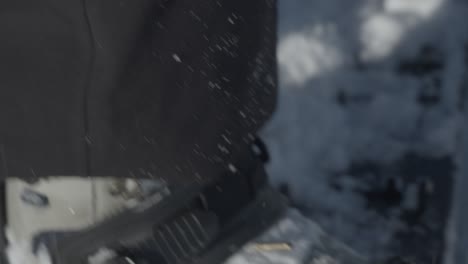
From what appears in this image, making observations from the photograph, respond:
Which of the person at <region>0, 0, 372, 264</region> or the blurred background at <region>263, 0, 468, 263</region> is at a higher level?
the blurred background at <region>263, 0, 468, 263</region>

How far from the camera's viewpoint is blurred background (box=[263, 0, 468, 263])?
2061 mm

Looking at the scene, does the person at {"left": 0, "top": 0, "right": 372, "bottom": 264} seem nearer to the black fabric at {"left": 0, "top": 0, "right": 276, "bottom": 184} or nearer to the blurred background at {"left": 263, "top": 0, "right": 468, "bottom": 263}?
the black fabric at {"left": 0, "top": 0, "right": 276, "bottom": 184}

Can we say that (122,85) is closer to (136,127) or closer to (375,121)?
(136,127)

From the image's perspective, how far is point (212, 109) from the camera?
122cm

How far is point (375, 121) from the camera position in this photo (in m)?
2.29

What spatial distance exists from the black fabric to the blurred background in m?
0.85

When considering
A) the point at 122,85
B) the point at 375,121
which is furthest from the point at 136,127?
the point at 375,121

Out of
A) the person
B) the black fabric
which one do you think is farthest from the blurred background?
the black fabric

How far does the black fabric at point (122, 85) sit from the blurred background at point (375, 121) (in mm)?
845

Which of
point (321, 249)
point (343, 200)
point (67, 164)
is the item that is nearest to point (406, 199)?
point (343, 200)

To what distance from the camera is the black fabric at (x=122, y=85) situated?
3.41 ft

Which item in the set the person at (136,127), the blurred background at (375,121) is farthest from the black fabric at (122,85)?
the blurred background at (375,121)

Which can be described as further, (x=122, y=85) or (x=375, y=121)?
(x=375, y=121)

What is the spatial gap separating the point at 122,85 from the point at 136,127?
0.07 meters
